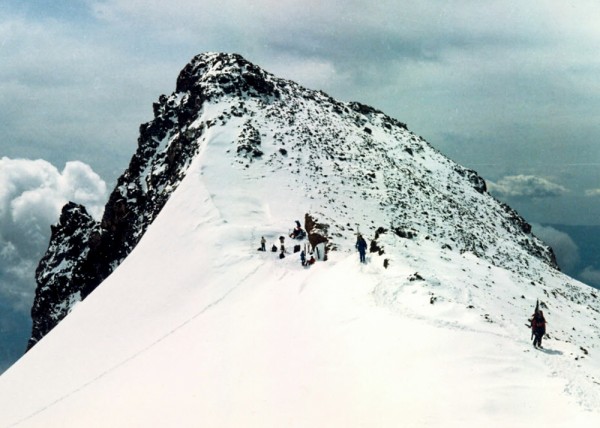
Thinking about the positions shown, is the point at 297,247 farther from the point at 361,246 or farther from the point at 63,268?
the point at 63,268

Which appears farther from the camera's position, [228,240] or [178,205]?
[178,205]

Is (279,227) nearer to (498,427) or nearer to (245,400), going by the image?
(245,400)

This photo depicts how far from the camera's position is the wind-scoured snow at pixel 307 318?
1353cm

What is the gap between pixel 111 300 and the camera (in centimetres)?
3366

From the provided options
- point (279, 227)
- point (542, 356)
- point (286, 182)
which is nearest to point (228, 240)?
point (279, 227)

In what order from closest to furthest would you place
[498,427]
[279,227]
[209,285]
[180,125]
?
[498,427] → [209,285] → [279,227] → [180,125]

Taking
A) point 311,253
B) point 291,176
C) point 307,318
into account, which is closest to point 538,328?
point 307,318

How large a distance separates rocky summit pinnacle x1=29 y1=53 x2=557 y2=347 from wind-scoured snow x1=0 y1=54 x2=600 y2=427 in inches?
13.6

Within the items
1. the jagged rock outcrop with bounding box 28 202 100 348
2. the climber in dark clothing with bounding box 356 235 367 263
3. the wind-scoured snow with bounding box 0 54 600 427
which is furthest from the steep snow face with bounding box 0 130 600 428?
the jagged rock outcrop with bounding box 28 202 100 348

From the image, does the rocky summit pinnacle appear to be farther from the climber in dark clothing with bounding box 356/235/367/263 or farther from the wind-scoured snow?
the climber in dark clothing with bounding box 356/235/367/263

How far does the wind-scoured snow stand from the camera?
1353cm

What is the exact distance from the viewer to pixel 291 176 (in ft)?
155

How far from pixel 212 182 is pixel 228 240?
11.5 metres

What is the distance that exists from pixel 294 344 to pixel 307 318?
9.14 feet
